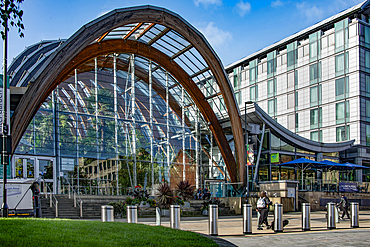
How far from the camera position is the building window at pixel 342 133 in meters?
48.9

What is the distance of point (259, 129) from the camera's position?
39.8m

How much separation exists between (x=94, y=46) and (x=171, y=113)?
33.0ft

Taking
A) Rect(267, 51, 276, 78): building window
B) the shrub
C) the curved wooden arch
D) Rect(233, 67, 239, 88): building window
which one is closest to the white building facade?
Rect(267, 51, 276, 78): building window

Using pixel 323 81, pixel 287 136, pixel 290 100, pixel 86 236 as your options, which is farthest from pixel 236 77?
pixel 86 236

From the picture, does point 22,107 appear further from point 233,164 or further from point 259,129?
point 259,129

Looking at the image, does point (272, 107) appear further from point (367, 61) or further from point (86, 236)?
point (86, 236)

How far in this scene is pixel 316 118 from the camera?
175 feet

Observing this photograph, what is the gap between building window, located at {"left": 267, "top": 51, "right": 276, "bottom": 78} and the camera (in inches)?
2352

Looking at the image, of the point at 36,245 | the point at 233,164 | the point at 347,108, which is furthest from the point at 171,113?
the point at 36,245

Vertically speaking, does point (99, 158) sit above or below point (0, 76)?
below

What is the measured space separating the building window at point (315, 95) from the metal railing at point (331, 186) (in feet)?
56.5

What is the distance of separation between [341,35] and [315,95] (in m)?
8.63

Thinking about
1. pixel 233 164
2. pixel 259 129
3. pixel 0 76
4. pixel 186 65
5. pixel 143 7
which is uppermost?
pixel 143 7

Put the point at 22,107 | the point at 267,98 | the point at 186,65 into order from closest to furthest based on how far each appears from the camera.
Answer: the point at 22,107 < the point at 186,65 < the point at 267,98
